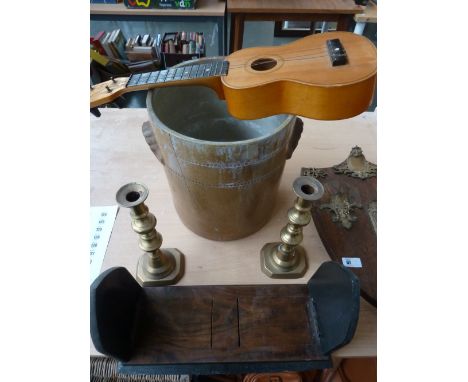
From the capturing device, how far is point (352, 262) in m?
0.61

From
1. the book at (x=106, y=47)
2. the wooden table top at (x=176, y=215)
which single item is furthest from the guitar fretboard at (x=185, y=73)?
the book at (x=106, y=47)

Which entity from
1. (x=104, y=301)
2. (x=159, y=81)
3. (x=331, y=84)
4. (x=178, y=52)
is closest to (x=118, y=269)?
(x=104, y=301)

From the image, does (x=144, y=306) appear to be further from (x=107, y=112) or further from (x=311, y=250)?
(x=107, y=112)

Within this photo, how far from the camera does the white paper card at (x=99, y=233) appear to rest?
2.08 ft

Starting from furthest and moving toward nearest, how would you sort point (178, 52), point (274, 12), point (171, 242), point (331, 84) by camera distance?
point (178, 52) < point (274, 12) < point (171, 242) < point (331, 84)

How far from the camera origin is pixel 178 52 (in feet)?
4.60

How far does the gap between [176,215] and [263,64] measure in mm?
355

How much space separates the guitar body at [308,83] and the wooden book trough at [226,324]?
0.24 meters

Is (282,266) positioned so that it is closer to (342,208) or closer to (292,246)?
(292,246)

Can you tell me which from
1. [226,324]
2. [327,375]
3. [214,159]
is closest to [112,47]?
[214,159]

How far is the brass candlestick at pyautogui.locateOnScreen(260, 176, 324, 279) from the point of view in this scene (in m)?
0.49

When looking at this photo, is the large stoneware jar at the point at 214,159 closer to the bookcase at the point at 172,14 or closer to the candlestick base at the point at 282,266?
the candlestick base at the point at 282,266

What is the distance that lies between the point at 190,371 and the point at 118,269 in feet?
0.63

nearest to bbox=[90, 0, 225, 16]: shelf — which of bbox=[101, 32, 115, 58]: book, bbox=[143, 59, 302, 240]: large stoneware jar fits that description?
bbox=[101, 32, 115, 58]: book
